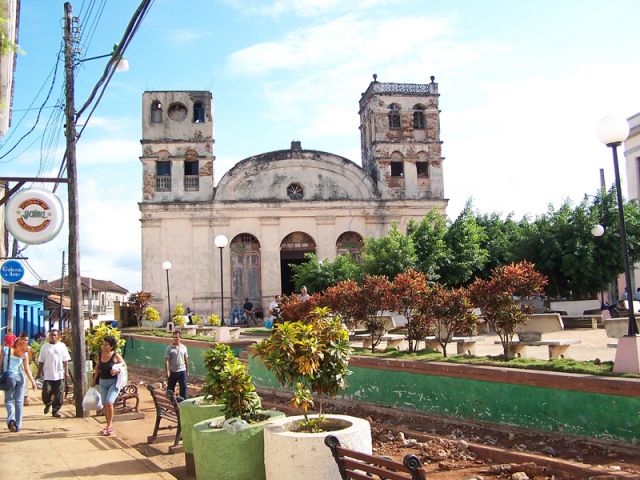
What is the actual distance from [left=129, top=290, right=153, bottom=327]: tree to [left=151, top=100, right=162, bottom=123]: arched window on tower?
8.80 metres

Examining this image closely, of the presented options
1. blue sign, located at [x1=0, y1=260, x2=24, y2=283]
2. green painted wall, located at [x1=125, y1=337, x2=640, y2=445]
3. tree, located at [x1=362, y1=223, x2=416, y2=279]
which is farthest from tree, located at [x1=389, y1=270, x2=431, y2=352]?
tree, located at [x1=362, y1=223, x2=416, y2=279]

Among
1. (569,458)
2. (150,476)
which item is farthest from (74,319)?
(569,458)

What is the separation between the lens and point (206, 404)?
26.0 feet

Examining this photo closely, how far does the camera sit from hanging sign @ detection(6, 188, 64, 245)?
11.8 metres

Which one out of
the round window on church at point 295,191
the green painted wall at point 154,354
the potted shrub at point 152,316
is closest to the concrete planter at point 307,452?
the green painted wall at point 154,354

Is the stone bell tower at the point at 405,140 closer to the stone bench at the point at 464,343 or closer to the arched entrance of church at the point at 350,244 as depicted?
the arched entrance of church at the point at 350,244

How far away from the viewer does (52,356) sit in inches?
473

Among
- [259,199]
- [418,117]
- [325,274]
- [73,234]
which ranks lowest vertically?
[325,274]

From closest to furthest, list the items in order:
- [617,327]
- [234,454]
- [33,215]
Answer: [234,454]
[33,215]
[617,327]

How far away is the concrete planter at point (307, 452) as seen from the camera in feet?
18.3

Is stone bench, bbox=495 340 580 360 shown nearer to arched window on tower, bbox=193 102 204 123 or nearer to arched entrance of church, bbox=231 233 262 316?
arched entrance of church, bbox=231 233 262 316

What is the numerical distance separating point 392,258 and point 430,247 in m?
2.67

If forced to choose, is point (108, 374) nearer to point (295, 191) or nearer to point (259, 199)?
point (259, 199)

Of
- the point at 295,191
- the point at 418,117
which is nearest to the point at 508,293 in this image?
the point at 295,191
